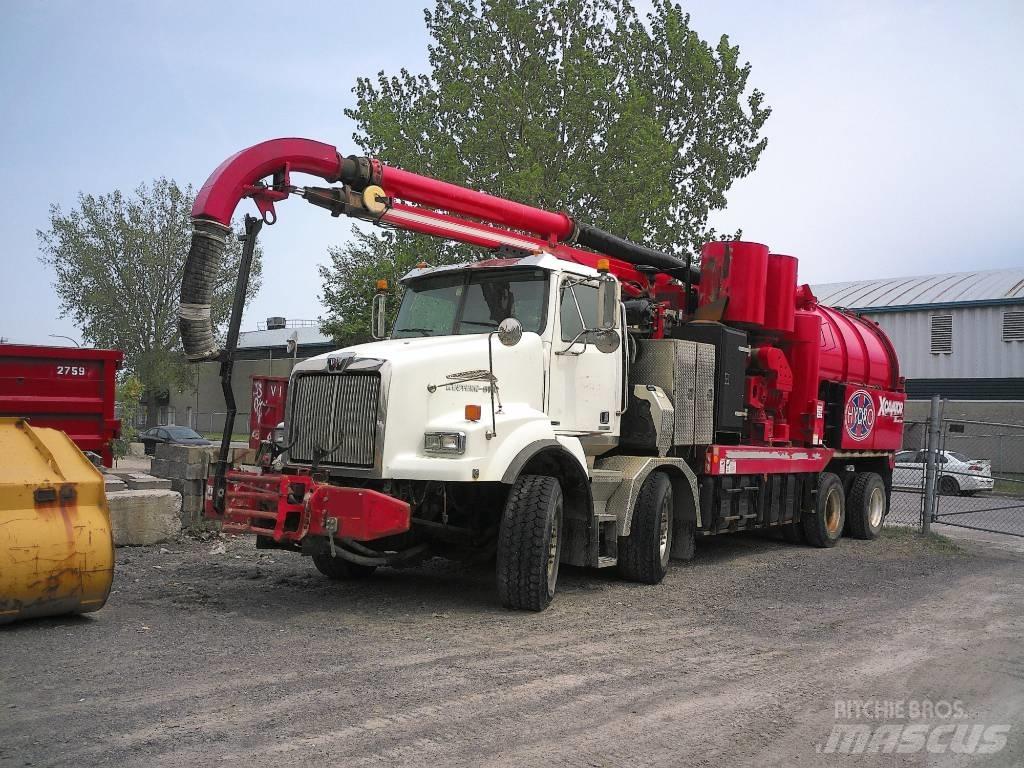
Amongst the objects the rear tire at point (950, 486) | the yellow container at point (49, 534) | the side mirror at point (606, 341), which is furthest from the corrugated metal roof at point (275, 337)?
the yellow container at point (49, 534)

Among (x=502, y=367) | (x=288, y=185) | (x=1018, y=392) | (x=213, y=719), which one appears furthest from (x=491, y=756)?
(x=1018, y=392)

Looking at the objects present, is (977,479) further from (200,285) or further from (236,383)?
(236,383)

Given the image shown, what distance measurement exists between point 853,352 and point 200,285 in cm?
993

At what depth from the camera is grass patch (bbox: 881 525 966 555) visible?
13.4m

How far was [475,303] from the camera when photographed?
886cm

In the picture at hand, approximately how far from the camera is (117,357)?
10.9 meters

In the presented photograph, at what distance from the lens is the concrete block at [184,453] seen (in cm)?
1168

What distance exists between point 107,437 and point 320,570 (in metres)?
3.39

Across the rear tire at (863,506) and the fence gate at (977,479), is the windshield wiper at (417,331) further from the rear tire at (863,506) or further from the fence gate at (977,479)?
the fence gate at (977,479)

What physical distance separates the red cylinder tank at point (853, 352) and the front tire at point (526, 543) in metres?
6.54

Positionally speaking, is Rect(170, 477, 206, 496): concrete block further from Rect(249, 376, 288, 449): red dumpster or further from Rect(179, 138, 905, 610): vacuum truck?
Rect(249, 376, 288, 449): red dumpster

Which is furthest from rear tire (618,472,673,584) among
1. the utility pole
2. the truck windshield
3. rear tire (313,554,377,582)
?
the utility pole

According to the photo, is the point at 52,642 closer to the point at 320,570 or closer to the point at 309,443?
the point at 309,443

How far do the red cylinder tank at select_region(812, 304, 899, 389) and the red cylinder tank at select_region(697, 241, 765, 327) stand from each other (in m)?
1.80
